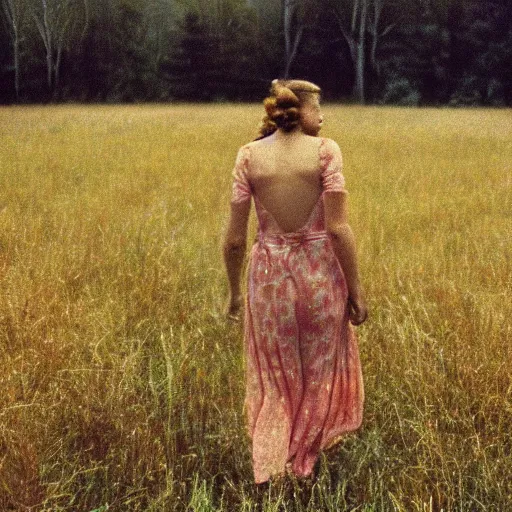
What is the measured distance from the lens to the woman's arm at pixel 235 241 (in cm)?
213

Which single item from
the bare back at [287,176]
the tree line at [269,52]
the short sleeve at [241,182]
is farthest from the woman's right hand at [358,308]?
the tree line at [269,52]

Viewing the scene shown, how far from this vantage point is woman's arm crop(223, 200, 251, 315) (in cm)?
213

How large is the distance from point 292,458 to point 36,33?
117ft

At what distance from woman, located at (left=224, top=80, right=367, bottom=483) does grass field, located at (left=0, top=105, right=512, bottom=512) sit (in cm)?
17

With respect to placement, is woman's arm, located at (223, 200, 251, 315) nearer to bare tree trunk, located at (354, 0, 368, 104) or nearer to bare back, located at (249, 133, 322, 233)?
bare back, located at (249, 133, 322, 233)

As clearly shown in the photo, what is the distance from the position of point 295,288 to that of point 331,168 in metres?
0.37

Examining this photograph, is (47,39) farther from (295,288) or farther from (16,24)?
(295,288)

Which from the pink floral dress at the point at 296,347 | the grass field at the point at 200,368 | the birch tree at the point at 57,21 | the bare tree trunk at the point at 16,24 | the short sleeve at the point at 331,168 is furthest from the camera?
the birch tree at the point at 57,21

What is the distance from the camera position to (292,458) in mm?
2295

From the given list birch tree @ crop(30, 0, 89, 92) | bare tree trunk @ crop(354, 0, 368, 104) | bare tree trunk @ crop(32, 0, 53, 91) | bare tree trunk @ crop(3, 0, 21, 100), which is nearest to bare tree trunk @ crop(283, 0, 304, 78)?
bare tree trunk @ crop(354, 0, 368, 104)

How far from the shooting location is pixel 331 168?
2014 mm

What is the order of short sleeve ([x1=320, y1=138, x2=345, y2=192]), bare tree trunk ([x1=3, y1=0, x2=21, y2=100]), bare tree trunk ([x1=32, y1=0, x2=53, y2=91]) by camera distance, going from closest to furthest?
short sleeve ([x1=320, y1=138, x2=345, y2=192]) < bare tree trunk ([x1=3, y1=0, x2=21, y2=100]) < bare tree trunk ([x1=32, y1=0, x2=53, y2=91])

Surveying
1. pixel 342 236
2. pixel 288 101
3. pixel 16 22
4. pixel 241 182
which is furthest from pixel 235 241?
pixel 16 22

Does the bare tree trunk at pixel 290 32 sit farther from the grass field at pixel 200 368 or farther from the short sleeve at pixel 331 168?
the short sleeve at pixel 331 168
